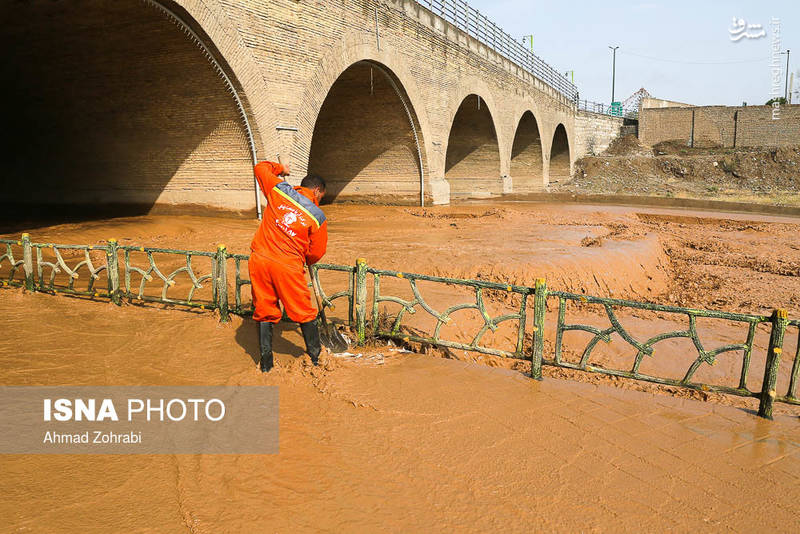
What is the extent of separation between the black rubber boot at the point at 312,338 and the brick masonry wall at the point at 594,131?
34137mm

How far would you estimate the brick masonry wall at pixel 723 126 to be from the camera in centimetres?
3250

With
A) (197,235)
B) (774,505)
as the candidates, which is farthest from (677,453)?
(197,235)

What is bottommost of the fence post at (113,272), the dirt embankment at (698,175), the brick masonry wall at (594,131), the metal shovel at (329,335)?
the metal shovel at (329,335)

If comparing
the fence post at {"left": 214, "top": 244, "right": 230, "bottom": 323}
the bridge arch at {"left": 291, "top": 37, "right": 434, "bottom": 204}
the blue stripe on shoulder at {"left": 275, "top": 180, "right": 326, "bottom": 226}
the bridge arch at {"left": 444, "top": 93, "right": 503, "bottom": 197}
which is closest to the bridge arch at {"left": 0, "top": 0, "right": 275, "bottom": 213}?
the bridge arch at {"left": 291, "top": 37, "right": 434, "bottom": 204}

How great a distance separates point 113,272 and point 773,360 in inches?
223

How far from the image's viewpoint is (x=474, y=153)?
22.4m

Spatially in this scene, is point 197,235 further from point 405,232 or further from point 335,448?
point 335,448

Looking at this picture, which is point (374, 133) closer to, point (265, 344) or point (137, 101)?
point (137, 101)

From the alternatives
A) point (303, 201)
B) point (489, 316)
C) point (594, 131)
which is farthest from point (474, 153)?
point (303, 201)

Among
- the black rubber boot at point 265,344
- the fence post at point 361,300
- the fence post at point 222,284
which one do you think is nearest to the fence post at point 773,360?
the fence post at point 361,300

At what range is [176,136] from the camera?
10609 mm

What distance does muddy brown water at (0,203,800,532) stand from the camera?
2.30m

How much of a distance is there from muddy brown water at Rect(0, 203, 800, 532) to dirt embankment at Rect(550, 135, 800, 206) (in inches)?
1004

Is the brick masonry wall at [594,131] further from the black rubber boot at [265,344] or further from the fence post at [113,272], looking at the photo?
the black rubber boot at [265,344]
